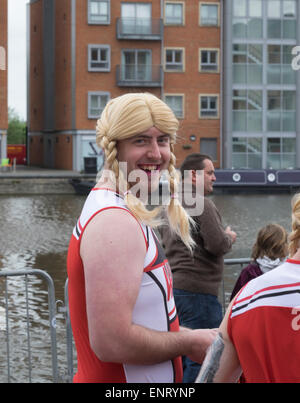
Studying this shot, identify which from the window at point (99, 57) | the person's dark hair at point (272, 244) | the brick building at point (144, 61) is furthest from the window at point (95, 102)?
the person's dark hair at point (272, 244)

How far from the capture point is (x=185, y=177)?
5164mm

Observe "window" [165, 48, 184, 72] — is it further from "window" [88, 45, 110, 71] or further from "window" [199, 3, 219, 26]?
"window" [88, 45, 110, 71]

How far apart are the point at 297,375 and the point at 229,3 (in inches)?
1867

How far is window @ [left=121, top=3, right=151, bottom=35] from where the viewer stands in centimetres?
4788

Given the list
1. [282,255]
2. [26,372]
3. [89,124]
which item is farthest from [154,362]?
[89,124]

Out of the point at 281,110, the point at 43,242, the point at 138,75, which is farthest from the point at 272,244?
the point at 138,75

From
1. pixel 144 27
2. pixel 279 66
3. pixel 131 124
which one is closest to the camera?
pixel 131 124

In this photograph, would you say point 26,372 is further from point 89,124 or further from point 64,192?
point 89,124

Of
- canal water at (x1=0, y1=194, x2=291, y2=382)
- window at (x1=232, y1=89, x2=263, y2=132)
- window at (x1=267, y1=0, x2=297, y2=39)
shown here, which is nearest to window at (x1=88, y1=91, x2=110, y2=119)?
window at (x1=232, y1=89, x2=263, y2=132)

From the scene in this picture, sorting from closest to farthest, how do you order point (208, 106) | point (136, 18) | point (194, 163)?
1. point (194, 163)
2. point (136, 18)
3. point (208, 106)

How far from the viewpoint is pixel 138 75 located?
1903 inches

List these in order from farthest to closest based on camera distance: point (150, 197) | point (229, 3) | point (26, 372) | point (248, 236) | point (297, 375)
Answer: point (229, 3), point (248, 236), point (26, 372), point (150, 197), point (297, 375)

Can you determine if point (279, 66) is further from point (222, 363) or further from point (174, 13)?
point (222, 363)

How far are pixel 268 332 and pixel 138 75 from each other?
47102mm
